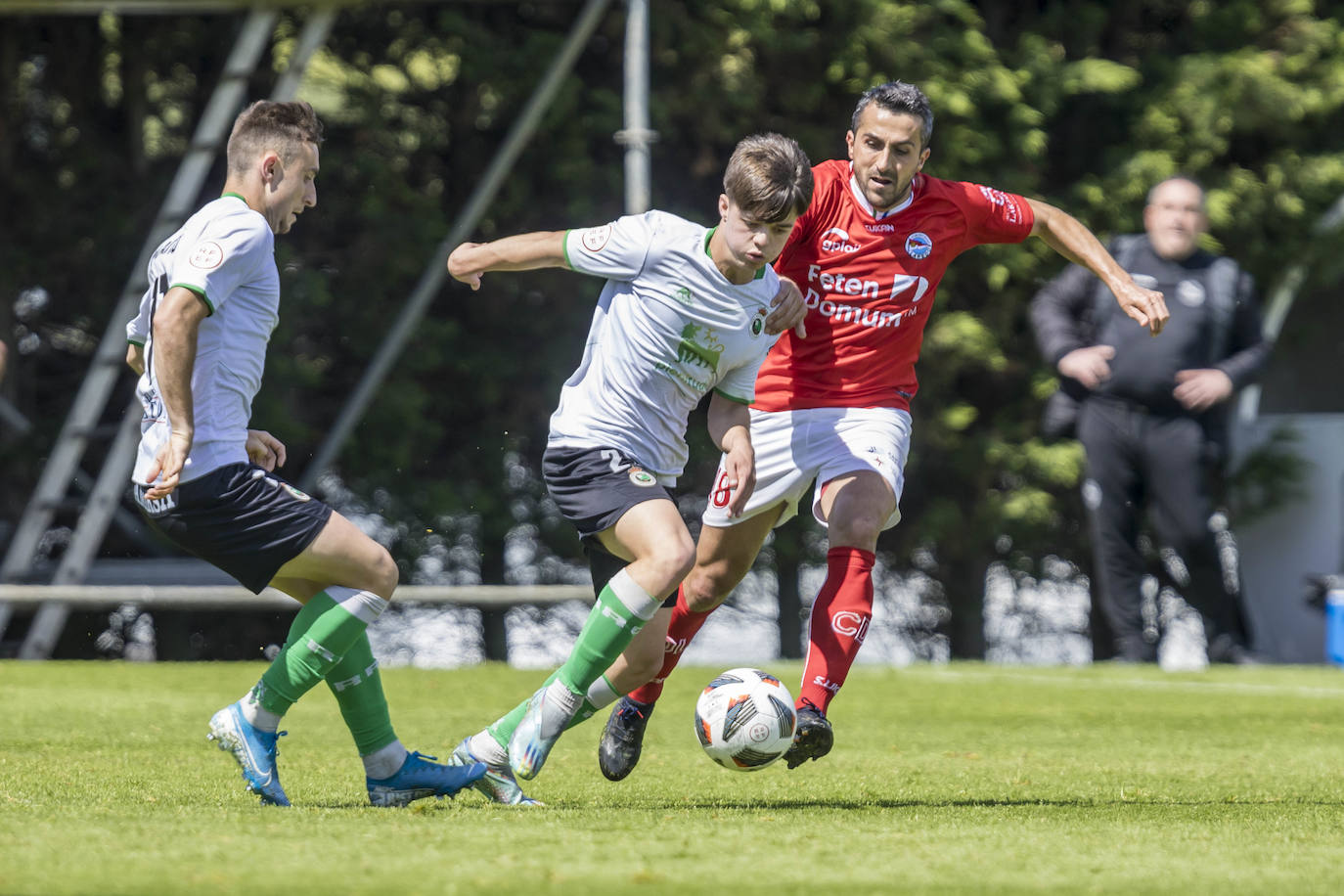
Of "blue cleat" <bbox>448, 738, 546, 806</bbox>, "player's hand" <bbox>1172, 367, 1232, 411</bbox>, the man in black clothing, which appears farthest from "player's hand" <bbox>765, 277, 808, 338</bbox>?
"player's hand" <bbox>1172, 367, 1232, 411</bbox>

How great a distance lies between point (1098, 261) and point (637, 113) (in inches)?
277

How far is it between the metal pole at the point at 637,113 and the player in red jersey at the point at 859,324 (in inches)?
247

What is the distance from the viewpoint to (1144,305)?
5559 millimetres

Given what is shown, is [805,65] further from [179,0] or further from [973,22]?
[179,0]

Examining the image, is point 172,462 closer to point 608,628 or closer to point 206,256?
point 206,256

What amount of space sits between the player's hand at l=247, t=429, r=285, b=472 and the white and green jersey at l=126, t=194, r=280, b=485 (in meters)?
0.15

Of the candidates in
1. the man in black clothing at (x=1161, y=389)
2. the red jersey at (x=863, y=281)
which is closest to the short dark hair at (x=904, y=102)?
the red jersey at (x=863, y=281)

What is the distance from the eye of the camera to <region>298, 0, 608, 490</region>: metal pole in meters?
13.3

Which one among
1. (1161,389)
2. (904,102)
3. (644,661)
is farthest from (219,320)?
(1161,389)

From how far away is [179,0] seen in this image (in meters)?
12.2

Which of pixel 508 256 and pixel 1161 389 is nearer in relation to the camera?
pixel 508 256

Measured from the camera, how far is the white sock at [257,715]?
465cm

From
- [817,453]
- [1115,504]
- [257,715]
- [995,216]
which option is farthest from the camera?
[1115,504]

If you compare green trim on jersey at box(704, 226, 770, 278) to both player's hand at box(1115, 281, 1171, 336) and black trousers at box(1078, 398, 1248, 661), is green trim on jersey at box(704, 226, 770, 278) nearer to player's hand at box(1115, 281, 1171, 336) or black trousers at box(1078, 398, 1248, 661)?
player's hand at box(1115, 281, 1171, 336)
